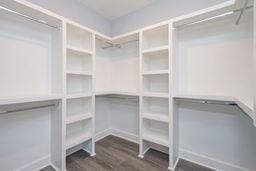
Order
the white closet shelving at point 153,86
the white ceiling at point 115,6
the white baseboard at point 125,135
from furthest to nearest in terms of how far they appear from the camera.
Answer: the white baseboard at point 125,135, the white ceiling at point 115,6, the white closet shelving at point 153,86

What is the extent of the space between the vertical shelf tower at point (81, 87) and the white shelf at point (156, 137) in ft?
2.93

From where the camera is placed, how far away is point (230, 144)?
65.0 inches

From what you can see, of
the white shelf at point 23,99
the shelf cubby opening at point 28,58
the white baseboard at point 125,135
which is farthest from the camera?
the white baseboard at point 125,135

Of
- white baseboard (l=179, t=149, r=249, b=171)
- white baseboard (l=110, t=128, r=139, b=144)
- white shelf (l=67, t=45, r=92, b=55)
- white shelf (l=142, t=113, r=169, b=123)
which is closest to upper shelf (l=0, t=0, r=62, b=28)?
white shelf (l=67, t=45, r=92, b=55)

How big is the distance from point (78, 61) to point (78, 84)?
0.41 m

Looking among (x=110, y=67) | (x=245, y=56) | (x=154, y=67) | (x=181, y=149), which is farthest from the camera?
(x=110, y=67)

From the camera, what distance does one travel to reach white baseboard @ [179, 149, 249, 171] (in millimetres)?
1641

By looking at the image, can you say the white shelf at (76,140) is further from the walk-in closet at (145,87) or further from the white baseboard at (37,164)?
the white baseboard at (37,164)

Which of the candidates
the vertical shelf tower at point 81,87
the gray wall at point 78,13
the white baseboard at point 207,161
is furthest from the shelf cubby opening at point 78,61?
the white baseboard at point 207,161

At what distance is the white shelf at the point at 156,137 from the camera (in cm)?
186

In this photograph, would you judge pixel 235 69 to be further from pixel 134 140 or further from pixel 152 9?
pixel 134 140

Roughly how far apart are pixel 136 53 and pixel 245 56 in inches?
64.7

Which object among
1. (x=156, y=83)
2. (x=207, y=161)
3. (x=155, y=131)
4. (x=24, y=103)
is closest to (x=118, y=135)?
(x=155, y=131)

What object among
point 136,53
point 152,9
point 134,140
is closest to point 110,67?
point 136,53
